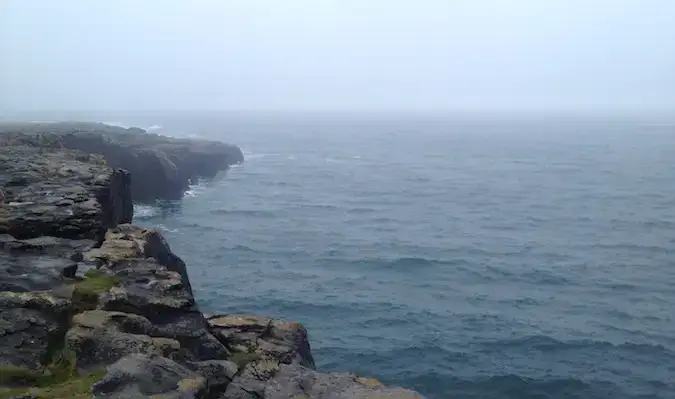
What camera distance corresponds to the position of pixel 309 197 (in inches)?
3307

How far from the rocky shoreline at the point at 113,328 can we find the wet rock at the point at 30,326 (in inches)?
1.1

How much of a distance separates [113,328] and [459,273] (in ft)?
117

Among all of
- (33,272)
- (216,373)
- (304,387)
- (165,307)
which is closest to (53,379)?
(216,373)

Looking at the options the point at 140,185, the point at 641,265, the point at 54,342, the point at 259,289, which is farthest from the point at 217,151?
the point at 54,342

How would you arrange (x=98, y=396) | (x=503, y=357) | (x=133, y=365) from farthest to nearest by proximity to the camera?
Result: (x=503, y=357) < (x=133, y=365) < (x=98, y=396)

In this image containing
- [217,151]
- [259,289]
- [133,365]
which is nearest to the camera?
[133,365]

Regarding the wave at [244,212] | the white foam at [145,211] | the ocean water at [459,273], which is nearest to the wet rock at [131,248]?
the ocean water at [459,273]

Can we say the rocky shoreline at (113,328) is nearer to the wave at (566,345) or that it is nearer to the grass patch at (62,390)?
the grass patch at (62,390)

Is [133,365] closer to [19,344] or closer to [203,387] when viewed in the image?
[203,387]

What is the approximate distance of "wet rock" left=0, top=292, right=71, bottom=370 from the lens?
14.1 metres

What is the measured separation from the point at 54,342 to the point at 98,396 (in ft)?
12.9

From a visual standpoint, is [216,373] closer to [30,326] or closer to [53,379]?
[53,379]

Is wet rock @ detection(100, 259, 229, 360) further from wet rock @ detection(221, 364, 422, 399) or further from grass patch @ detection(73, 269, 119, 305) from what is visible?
wet rock @ detection(221, 364, 422, 399)

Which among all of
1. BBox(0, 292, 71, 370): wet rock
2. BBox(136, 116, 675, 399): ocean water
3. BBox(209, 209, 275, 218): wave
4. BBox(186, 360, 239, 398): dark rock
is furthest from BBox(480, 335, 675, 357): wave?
BBox(209, 209, 275, 218): wave
